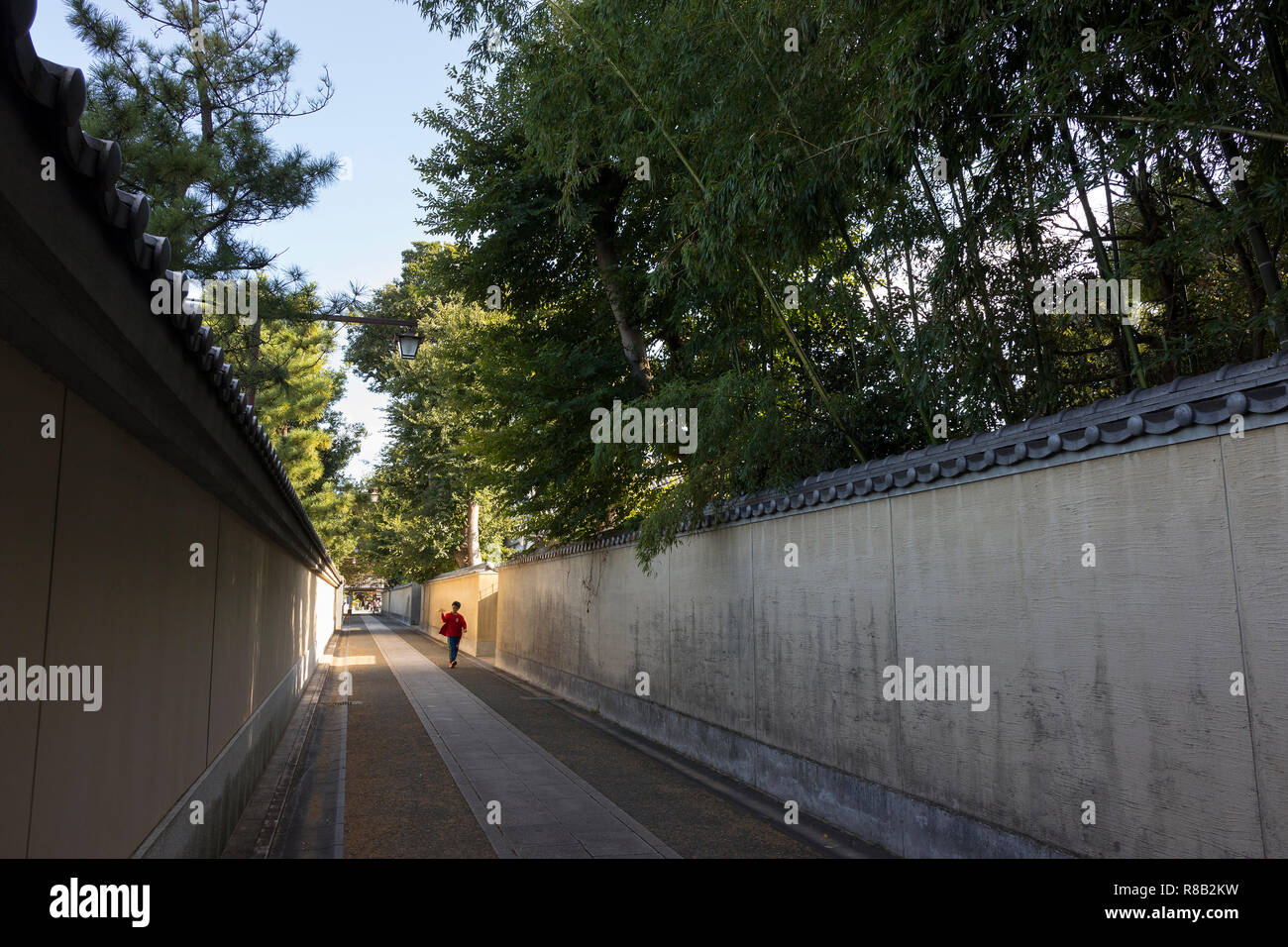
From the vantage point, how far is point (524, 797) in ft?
26.1

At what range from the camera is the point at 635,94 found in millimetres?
8641

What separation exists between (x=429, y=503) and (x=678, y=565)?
84.1ft

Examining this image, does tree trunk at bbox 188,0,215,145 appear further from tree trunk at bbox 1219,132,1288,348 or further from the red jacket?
the red jacket

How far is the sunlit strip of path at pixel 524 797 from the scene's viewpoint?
6441 mm

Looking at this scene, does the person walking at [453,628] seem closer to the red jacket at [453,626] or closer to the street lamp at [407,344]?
the red jacket at [453,626]

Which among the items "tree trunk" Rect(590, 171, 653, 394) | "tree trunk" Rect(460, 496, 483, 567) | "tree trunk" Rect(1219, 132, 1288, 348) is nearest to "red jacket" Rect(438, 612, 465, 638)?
"tree trunk" Rect(590, 171, 653, 394)

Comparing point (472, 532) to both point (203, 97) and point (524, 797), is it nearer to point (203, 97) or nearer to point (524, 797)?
point (203, 97)

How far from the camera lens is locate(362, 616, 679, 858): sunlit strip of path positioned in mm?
6441

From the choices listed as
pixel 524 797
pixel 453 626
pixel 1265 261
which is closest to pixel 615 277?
pixel 524 797

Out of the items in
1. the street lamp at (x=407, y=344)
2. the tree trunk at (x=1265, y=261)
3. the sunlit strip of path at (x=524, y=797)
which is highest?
the street lamp at (x=407, y=344)

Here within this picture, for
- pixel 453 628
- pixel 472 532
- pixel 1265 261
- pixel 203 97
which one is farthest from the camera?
pixel 472 532

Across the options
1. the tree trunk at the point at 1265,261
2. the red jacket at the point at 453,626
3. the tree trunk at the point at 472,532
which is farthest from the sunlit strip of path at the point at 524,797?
the tree trunk at the point at 472,532
